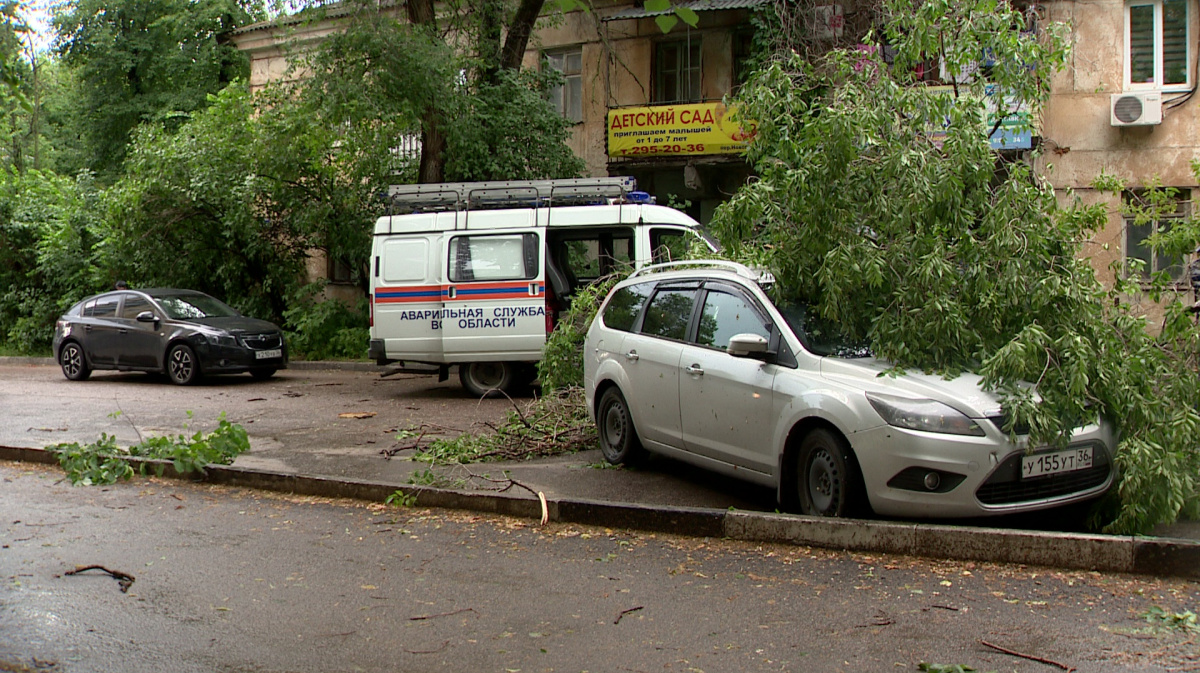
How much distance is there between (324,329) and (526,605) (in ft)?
55.5

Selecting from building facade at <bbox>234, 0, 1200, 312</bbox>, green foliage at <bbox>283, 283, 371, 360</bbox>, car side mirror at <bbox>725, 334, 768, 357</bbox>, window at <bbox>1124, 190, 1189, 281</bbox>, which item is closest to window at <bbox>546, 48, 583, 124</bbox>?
building facade at <bbox>234, 0, 1200, 312</bbox>

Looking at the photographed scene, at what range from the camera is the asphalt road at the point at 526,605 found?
445 cm

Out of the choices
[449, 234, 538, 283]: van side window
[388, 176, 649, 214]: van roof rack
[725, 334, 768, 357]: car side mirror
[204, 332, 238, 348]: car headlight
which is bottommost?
[204, 332, 238, 348]: car headlight

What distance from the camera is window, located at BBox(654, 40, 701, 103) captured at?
24.0 m

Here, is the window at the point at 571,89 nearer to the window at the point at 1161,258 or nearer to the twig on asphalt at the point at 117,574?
the window at the point at 1161,258

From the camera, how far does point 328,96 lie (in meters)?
18.3

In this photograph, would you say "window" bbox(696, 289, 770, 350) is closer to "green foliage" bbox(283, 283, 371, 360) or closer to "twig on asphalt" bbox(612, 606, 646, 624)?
"twig on asphalt" bbox(612, 606, 646, 624)

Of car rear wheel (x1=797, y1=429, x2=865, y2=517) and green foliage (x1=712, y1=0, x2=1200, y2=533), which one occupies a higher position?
green foliage (x1=712, y1=0, x2=1200, y2=533)

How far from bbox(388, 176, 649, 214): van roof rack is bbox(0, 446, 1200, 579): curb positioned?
7.10 meters

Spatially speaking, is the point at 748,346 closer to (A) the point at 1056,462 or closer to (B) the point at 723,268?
(B) the point at 723,268

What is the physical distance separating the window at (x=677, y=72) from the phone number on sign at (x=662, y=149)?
7.14 ft

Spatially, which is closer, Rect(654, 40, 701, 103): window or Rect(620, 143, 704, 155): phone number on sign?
Rect(620, 143, 704, 155): phone number on sign

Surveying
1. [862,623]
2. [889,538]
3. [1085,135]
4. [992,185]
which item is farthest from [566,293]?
[1085,135]

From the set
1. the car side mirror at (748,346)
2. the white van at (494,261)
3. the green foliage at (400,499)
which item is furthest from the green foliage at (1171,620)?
the white van at (494,261)
